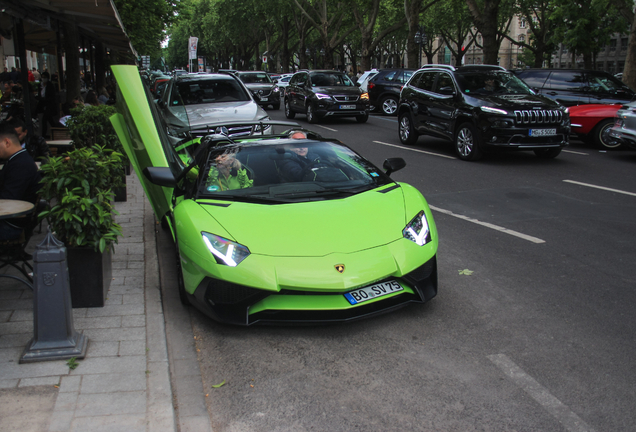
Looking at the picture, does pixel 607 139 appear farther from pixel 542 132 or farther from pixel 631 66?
pixel 631 66

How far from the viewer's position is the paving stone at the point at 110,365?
3.64m

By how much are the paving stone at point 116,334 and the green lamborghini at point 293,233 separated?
0.45m

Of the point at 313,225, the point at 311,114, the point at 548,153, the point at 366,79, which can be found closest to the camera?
the point at 313,225

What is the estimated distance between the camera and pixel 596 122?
557 inches

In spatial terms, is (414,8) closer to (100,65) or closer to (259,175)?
(100,65)

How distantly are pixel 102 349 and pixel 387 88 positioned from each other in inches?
824

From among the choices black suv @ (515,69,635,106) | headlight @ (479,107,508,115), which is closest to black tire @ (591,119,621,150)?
black suv @ (515,69,635,106)

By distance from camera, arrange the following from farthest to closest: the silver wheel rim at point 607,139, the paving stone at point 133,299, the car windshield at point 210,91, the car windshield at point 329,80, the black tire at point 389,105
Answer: the black tire at point 389,105
the car windshield at point 329,80
the silver wheel rim at point 607,139
the car windshield at point 210,91
the paving stone at point 133,299

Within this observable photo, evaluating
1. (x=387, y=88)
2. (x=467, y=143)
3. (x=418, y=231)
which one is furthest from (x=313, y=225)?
(x=387, y=88)

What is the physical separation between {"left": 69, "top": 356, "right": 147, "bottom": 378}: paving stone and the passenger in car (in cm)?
167

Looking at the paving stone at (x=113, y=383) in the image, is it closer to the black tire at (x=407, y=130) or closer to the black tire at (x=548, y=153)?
the black tire at (x=548, y=153)

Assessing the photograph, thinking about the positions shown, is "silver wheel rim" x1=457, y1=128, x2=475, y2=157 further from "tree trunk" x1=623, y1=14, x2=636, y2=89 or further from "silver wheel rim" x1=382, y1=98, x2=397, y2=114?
"silver wheel rim" x1=382, y1=98, x2=397, y2=114

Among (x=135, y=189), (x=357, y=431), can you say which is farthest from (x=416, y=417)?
(x=135, y=189)

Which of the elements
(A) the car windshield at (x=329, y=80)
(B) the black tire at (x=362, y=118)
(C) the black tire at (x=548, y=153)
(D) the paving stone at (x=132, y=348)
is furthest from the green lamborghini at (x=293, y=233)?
(A) the car windshield at (x=329, y=80)
